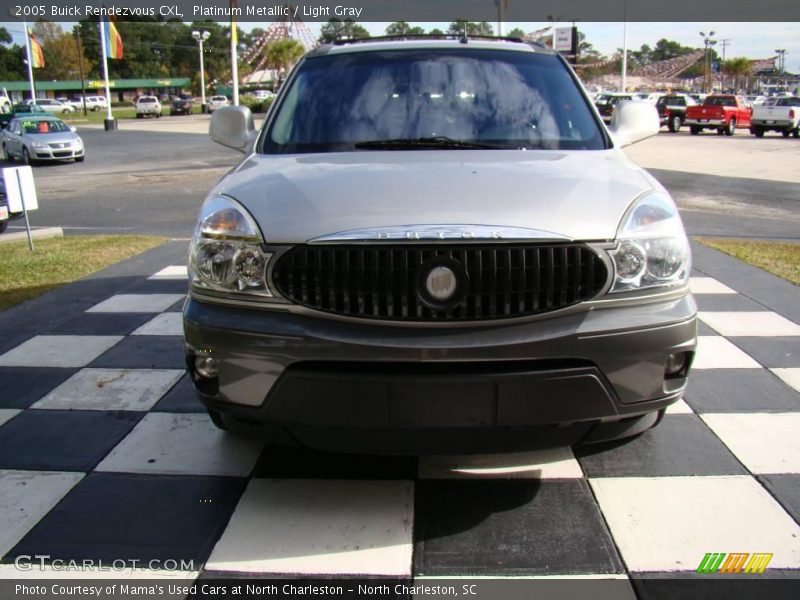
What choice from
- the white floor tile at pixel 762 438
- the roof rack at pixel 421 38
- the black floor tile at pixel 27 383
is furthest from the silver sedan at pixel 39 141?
the white floor tile at pixel 762 438

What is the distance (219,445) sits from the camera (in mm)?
3480

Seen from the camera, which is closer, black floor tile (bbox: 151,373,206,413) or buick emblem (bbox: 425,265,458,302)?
buick emblem (bbox: 425,265,458,302)

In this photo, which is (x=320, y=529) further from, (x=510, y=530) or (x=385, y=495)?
(x=510, y=530)

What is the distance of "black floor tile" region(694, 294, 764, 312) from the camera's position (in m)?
5.67

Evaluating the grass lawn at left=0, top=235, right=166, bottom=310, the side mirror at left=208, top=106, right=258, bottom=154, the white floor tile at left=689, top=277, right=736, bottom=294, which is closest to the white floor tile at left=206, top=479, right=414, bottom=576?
the side mirror at left=208, top=106, right=258, bottom=154

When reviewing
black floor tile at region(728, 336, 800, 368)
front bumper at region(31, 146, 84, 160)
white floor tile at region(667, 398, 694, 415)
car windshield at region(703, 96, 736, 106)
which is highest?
car windshield at region(703, 96, 736, 106)

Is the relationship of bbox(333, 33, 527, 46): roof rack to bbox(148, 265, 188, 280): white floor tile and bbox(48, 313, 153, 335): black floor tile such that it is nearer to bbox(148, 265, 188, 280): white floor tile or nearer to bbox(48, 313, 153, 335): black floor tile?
bbox(48, 313, 153, 335): black floor tile

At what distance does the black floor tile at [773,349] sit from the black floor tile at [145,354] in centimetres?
347

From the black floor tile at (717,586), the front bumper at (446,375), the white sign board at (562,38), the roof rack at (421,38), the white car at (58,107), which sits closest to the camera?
the black floor tile at (717,586)

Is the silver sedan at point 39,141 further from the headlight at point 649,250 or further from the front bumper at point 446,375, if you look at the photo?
the headlight at point 649,250

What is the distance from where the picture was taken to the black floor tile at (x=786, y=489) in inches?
113

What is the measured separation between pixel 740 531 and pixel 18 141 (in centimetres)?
2371

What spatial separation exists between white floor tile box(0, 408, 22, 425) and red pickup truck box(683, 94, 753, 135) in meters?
33.4

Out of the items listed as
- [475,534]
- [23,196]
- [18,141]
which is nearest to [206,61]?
[18,141]
